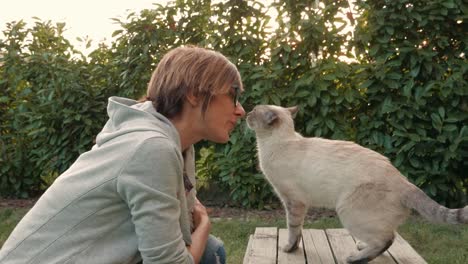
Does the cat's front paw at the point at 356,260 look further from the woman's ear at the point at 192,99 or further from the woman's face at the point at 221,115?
the woman's ear at the point at 192,99

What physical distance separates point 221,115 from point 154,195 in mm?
559

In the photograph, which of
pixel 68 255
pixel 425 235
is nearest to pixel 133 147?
pixel 68 255

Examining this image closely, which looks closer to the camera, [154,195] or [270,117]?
[154,195]

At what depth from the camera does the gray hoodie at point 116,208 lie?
75.8 inches

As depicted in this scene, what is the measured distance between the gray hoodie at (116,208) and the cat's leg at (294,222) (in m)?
1.61

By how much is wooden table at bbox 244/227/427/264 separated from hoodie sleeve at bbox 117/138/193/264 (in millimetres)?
1312

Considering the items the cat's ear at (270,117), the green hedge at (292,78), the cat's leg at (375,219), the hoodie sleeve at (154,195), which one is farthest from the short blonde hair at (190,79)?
the green hedge at (292,78)

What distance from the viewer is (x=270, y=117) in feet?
14.1

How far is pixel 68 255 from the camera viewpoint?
2000 mm

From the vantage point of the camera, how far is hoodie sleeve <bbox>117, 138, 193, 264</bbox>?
1915mm

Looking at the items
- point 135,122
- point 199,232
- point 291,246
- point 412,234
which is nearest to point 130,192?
point 135,122

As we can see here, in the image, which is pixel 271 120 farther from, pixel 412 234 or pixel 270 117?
pixel 412 234

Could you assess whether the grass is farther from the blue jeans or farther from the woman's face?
the woman's face

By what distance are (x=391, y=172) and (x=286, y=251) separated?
820mm
